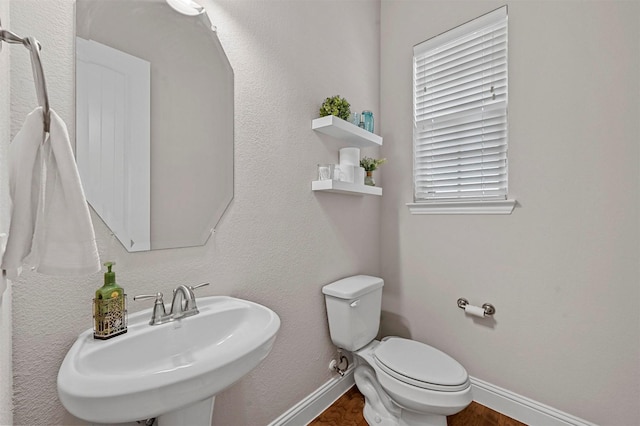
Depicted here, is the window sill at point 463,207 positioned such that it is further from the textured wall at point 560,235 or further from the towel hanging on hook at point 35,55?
the towel hanging on hook at point 35,55

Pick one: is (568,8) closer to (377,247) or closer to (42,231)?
(377,247)

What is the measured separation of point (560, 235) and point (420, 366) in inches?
37.8

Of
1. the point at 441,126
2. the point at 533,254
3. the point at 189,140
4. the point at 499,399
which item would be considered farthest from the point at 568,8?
the point at 499,399

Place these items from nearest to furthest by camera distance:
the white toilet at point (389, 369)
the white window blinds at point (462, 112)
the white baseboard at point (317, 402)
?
the white toilet at point (389, 369) < the white baseboard at point (317, 402) < the white window blinds at point (462, 112)

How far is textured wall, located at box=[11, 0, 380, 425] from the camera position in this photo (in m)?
0.79

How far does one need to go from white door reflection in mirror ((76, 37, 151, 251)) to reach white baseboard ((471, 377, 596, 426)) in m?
1.92

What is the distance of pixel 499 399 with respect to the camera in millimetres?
1671

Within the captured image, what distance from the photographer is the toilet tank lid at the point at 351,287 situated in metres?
1.58


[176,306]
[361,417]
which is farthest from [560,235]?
[176,306]

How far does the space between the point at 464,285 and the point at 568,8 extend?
60.3 inches

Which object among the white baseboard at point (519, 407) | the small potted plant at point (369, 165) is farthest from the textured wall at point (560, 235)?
the small potted plant at point (369, 165)

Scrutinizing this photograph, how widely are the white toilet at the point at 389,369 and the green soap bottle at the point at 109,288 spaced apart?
1014mm

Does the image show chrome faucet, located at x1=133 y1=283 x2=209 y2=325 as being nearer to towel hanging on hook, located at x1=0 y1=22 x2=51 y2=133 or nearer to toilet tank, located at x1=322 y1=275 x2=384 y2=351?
towel hanging on hook, located at x1=0 y1=22 x2=51 y2=133

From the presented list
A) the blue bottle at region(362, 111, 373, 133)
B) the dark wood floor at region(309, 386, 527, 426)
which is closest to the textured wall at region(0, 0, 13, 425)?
the dark wood floor at region(309, 386, 527, 426)
